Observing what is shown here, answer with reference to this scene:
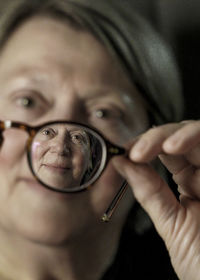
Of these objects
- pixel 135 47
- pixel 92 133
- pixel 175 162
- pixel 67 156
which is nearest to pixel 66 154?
pixel 67 156

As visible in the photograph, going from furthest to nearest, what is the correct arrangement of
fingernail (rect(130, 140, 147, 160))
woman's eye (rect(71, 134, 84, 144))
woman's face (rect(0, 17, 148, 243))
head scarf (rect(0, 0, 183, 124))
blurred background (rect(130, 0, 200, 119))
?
blurred background (rect(130, 0, 200, 119))
head scarf (rect(0, 0, 183, 124))
woman's face (rect(0, 17, 148, 243))
woman's eye (rect(71, 134, 84, 144))
fingernail (rect(130, 140, 147, 160))

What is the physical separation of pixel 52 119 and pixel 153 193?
0.29m

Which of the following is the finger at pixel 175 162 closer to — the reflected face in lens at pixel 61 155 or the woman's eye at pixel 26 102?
the reflected face in lens at pixel 61 155

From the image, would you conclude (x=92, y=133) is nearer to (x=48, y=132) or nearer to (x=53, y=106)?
(x=48, y=132)

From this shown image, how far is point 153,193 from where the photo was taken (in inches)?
28.6

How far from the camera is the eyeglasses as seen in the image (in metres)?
0.68

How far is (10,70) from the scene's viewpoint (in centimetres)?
91

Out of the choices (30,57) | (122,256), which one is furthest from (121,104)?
(122,256)

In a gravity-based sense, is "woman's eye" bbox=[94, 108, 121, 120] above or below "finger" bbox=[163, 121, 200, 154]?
above

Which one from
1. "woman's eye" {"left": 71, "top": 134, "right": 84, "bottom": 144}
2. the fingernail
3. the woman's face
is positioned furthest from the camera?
the woman's face

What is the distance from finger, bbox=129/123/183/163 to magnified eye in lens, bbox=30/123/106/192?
0.06m

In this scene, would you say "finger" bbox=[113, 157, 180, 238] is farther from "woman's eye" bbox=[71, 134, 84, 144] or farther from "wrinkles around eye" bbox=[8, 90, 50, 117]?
"wrinkles around eye" bbox=[8, 90, 50, 117]

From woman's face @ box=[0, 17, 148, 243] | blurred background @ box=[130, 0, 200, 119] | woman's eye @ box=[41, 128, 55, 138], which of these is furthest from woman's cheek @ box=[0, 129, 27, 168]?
blurred background @ box=[130, 0, 200, 119]

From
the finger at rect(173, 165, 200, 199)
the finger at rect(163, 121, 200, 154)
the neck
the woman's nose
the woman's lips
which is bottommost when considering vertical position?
the neck
